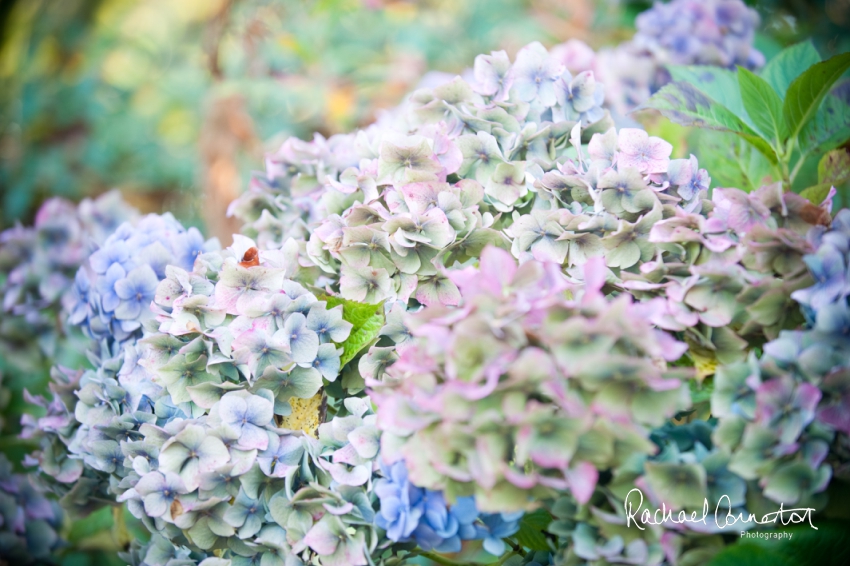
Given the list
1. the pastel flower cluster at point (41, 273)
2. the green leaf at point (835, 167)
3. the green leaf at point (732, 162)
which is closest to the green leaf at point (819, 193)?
the green leaf at point (835, 167)

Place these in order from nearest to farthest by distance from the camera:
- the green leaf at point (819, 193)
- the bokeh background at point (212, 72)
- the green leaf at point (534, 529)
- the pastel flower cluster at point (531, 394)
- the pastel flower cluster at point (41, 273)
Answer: the pastel flower cluster at point (531, 394) → the green leaf at point (534, 529) → the green leaf at point (819, 193) → the pastel flower cluster at point (41, 273) → the bokeh background at point (212, 72)

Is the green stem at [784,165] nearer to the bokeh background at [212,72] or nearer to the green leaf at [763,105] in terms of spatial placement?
the green leaf at [763,105]

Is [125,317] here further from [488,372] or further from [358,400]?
[488,372]

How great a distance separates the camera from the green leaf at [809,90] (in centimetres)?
77

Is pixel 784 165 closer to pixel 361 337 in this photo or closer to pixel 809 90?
pixel 809 90

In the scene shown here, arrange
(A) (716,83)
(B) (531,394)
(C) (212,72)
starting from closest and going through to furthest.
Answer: (B) (531,394) < (A) (716,83) < (C) (212,72)

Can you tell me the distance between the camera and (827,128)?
0.85 metres

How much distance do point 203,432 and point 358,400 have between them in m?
0.16

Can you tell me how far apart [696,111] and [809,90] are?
14 centimetres

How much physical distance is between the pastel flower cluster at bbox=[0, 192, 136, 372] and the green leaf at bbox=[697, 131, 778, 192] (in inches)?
41.0

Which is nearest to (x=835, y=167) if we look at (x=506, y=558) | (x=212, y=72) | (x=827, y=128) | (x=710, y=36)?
(x=827, y=128)

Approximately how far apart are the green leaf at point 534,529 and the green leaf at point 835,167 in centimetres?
54

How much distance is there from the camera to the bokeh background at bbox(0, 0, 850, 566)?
1.79m

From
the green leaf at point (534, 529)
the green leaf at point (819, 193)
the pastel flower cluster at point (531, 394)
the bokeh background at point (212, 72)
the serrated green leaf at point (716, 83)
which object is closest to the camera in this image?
the pastel flower cluster at point (531, 394)
